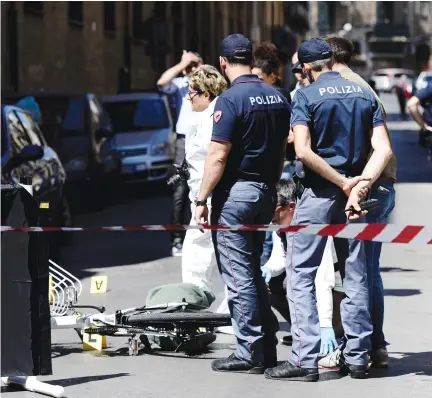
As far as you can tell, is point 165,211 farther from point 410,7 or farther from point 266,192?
point 410,7

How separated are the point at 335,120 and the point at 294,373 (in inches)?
54.6

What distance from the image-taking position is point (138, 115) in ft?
72.0

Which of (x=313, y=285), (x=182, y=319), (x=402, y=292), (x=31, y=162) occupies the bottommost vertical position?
(x=402, y=292)

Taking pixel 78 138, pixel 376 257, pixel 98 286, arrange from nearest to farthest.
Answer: pixel 376 257, pixel 98 286, pixel 78 138

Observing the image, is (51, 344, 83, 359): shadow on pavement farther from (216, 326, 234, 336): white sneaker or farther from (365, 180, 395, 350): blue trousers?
(365, 180, 395, 350): blue trousers

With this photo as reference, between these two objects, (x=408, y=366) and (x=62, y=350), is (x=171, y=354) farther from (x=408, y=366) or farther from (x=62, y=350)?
(x=408, y=366)

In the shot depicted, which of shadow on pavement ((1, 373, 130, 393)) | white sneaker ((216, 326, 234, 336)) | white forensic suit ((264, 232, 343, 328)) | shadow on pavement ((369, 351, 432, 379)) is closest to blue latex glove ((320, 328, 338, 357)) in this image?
white forensic suit ((264, 232, 343, 328))

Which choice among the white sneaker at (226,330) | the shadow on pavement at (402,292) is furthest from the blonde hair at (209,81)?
the shadow on pavement at (402,292)

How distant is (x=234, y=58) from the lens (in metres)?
7.64

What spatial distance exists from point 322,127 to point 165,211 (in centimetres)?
1129

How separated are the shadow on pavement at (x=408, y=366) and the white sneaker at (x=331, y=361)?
205 mm

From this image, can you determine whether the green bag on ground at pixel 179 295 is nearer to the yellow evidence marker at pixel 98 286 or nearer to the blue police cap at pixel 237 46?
the blue police cap at pixel 237 46

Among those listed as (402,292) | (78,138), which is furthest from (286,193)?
(78,138)

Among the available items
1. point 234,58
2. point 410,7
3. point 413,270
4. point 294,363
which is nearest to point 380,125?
point 234,58
